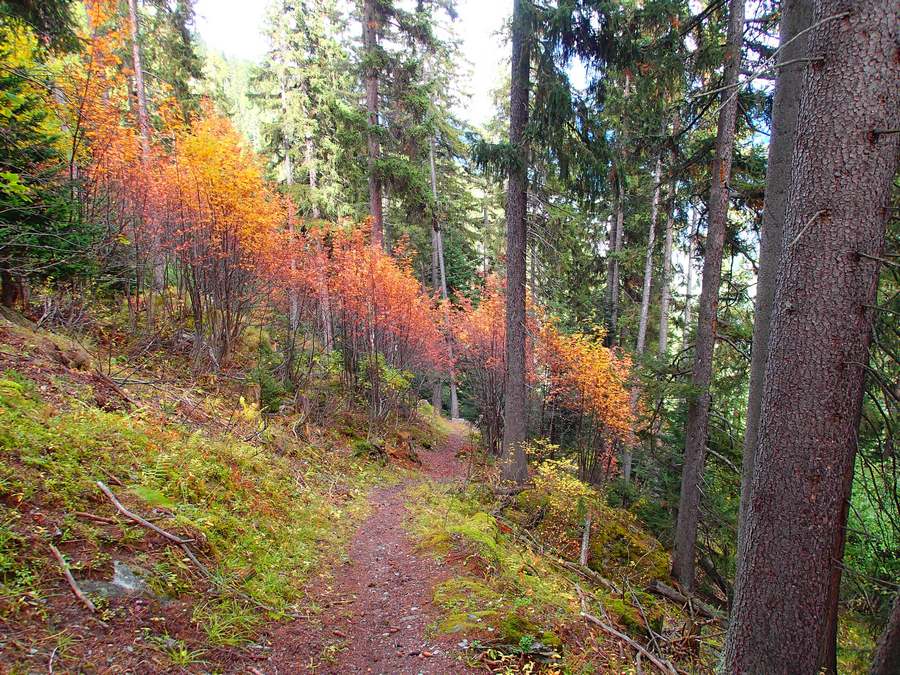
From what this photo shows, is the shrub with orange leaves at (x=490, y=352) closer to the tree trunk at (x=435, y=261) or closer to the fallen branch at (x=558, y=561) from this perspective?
the tree trunk at (x=435, y=261)

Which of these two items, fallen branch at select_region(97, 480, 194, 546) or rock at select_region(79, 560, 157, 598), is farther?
fallen branch at select_region(97, 480, 194, 546)

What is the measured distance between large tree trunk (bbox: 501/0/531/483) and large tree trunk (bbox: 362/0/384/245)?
6.46 metres

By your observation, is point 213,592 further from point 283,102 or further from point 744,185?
point 283,102

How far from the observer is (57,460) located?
3312mm

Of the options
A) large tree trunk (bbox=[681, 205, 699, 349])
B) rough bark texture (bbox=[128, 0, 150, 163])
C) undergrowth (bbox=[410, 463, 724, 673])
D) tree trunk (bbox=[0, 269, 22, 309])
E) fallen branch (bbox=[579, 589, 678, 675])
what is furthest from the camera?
rough bark texture (bbox=[128, 0, 150, 163])

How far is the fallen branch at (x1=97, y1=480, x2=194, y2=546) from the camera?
319 centimetres

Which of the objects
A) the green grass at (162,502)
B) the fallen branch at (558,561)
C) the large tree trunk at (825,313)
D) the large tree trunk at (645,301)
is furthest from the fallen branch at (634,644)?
the large tree trunk at (645,301)

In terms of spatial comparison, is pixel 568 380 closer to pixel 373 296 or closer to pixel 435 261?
pixel 373 296

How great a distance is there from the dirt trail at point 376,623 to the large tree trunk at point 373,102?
34.8ft

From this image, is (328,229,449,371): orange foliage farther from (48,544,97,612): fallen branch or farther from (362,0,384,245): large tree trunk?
(48,544,97,612): fallen branch

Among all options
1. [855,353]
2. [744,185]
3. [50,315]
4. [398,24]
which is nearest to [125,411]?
[50,315]

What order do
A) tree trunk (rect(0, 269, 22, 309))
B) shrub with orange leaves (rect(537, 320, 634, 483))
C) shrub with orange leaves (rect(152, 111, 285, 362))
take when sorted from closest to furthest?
1. tree trunk (rect(0, 269, 22, 309))
2. shrub with orange leaves (rect(152, 111, 285, 362))
3. shrub with orange leaves (rect(537, 320, 634, 483))

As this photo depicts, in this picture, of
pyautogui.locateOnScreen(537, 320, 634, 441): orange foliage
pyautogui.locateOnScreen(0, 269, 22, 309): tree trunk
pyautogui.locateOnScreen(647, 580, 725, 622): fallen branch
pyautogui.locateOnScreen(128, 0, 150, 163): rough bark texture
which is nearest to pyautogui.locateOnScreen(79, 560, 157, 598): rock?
pyautogui.locateOnScreen(0, 269, 22, 309): tree trunk

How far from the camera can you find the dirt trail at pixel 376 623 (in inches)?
121
